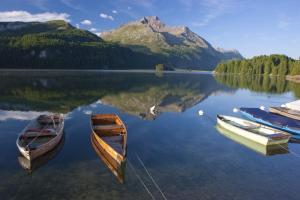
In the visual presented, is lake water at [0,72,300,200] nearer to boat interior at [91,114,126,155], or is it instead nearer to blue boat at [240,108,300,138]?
boat interior at [91,114,126,155]

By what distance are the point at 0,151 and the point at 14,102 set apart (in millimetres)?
31460

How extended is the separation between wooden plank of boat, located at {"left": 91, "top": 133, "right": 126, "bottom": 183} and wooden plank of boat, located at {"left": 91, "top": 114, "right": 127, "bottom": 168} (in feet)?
1.60

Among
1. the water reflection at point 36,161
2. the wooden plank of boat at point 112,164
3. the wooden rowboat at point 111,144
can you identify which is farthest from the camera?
the water reflection at point 36,161

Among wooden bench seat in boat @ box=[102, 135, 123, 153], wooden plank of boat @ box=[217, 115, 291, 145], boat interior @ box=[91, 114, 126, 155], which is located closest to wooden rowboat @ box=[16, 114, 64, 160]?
boat interior @ box=[91, 114, 126, 155]

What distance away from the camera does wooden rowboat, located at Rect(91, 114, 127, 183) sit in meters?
22.8

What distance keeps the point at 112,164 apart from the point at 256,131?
74.5ft

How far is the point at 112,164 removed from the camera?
24297 millimetres

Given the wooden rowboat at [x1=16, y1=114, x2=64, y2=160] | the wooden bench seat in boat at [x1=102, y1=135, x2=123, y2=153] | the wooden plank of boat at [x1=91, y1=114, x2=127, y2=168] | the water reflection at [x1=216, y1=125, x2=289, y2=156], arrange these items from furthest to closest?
the water reflection at [x1=216, y1=125, x2=289, y2=156] → the wooden bench seat in boat at [x1=102, y1=135, x2=123, y2=153] → the wooden rowboat at [x1=16, y1=114, x2=64, y2=160] → the wooden plank of boat at [x1=91, y1=114, x2=127, y2=168]

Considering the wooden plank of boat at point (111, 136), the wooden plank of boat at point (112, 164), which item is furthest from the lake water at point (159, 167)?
the wooden plank of boat at point (111, 136)

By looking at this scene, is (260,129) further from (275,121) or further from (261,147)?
(275,121)

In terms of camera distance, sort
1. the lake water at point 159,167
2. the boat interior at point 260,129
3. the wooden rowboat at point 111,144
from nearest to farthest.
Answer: the lake water at point 159,167
the wooden rowboat at point 111,144
the boat interior at point 260,129

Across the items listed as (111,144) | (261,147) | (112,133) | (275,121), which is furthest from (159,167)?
(275,121)

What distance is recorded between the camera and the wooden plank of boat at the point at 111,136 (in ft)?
76.4

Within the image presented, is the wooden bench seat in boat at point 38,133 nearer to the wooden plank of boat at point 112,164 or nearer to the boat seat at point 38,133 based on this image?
the boat seat at point 38,133
